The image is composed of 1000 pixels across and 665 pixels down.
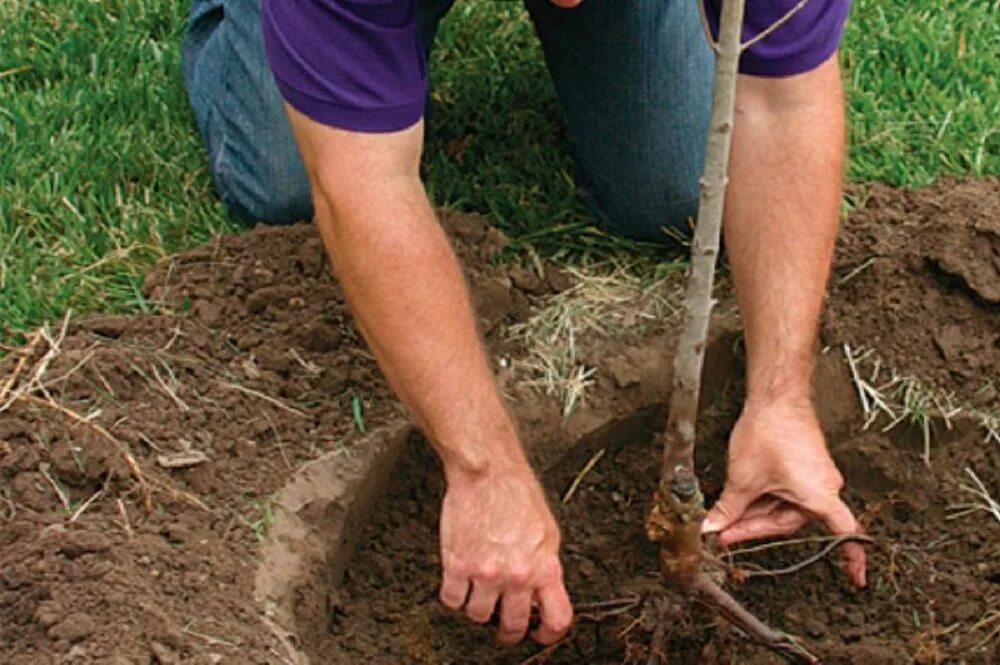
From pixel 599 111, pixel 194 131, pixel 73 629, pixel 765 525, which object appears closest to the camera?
pixel 73 629

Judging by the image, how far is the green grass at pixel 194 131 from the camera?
→ 3.12 m

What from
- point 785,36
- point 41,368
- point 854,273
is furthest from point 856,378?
point 41,368

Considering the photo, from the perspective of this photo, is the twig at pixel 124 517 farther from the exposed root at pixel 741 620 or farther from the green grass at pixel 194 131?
the exposed root at pixel 741 620

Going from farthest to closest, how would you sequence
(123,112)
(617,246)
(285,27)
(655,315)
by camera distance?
(123,112), (617,246), (655,315), (285,27)

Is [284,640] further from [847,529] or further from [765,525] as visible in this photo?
[847,529]

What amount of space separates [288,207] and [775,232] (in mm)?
1048

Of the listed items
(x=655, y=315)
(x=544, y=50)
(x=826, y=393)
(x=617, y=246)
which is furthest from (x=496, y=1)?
(x=826, y=393)

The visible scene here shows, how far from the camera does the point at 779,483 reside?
7.82ft

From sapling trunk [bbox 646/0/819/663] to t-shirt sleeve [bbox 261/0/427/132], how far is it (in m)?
0.50

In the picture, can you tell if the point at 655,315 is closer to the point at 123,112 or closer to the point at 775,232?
the point at 775,232

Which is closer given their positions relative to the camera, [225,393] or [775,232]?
[775,232]

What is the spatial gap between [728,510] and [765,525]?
0.20 ft

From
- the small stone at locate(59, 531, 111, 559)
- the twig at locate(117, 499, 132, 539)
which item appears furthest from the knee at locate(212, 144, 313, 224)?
the small stone at locate(59, 531, 111, 559)

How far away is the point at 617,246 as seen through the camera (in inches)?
125
